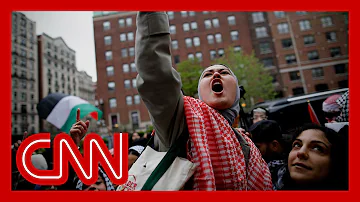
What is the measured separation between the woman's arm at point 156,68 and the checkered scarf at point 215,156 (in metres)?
0.21

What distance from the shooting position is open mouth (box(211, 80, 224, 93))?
5.67 feet

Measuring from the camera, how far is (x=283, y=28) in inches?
1236

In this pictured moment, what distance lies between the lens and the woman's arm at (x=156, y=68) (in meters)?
1.12

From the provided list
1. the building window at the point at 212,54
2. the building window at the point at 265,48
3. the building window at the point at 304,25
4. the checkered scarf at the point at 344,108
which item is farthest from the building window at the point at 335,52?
the checkered scarf at the point at 344,108

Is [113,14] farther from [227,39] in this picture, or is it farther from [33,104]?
[33,104]

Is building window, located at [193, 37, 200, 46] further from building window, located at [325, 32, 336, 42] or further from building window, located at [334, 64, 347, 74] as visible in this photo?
building window, located at [334, 64, 347, 74]

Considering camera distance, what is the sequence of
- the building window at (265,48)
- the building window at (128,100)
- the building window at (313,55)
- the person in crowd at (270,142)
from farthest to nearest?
the building window at (128,100) < the building window at (265,48) < the building window at (313,55) < the person in crowd at (270,142)

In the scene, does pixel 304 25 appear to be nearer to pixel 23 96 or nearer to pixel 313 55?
pixel 313 55

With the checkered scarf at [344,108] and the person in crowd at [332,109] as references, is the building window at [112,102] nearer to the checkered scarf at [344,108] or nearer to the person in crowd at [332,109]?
the person in crowd at [332,109]

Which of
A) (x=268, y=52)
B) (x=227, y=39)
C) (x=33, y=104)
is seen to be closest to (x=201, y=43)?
(x=227, y=39)

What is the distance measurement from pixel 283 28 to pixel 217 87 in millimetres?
34097

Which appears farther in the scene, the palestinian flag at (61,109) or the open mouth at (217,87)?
the palestinian flag at (61,109)

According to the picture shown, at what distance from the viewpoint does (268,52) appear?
32094 mm

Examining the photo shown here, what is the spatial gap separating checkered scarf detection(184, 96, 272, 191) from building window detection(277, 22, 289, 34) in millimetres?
34067
